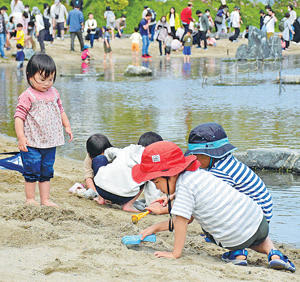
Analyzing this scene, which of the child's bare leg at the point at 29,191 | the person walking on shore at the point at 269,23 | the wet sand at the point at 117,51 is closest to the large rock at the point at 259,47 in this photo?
the person walking on shore at the point at 269,23

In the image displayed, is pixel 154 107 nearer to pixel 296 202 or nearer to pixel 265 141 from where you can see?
pixel 265 141

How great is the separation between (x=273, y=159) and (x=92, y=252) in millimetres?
3507

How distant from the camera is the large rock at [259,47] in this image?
78.6ft

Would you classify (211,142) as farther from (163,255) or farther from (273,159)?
(273,159)

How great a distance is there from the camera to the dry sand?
10.8 feet

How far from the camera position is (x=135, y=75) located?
1753cm

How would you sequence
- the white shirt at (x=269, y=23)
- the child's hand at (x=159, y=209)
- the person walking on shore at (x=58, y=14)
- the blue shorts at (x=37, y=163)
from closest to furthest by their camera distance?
the child's hand at (x=159, y=209) < the blue shorts at (x=37, y=163) < the white shirt at (x=269, y=23) < the person walking on shore at (x=58, y=14)

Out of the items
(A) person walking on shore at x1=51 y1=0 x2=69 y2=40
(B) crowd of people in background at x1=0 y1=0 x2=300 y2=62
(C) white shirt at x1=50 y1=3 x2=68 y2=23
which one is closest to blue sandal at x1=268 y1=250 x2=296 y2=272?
(B) crowd of people in background at x1=0 y1=0 x2=300 y2=62

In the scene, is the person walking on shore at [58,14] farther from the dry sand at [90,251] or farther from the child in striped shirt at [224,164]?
the child in striped shirt at [224,164]

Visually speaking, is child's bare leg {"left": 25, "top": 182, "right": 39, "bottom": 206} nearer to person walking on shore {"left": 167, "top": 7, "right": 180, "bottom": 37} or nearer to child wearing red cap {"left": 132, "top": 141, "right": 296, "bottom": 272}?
child wearing red cap {"left": 132, "top": 141, "right": 296, "bottom": 272}

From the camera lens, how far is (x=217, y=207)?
385 cm

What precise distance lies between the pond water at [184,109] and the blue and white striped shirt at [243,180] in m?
0.67

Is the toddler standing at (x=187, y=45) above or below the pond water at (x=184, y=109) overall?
above

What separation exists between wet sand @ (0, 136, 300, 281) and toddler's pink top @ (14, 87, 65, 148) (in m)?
0.53
